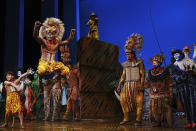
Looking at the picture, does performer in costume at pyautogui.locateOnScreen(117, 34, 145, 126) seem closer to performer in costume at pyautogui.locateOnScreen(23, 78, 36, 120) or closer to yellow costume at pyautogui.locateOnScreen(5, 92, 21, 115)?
yellow costume at pyautogui.locateOnScreen(5, 92, 21, 115)

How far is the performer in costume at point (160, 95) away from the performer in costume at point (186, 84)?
16cm

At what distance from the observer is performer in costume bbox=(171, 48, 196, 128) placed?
394cm

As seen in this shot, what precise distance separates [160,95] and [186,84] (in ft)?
1.67

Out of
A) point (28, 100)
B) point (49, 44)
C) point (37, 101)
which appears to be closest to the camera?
point (49, 44)

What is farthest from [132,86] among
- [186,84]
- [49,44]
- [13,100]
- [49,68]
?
[13,100]

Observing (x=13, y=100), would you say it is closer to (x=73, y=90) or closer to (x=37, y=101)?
(x=73, y=90)

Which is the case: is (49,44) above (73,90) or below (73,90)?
above

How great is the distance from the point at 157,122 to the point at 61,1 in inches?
313

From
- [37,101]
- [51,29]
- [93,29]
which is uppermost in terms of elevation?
[93,29]

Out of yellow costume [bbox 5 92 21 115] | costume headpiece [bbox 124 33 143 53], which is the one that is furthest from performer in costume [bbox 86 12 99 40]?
yellow costume [bbox 5 92 21 115]

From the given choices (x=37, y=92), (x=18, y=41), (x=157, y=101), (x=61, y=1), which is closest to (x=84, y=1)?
(x=61, y=1)

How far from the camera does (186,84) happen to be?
4.03 metres

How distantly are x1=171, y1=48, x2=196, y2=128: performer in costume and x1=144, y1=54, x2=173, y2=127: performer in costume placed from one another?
16cm

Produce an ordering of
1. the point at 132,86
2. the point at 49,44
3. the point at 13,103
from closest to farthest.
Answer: the point at 13,103 < the point at 132,86 < the point at 49,44
